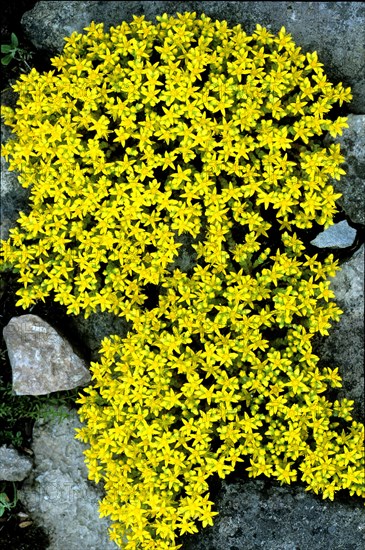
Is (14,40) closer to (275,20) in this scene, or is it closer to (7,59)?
(7,59)

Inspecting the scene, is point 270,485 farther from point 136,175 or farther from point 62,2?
point 62,2

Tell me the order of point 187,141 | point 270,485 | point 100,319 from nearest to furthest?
point 187,141
point 270,485
point 100,319

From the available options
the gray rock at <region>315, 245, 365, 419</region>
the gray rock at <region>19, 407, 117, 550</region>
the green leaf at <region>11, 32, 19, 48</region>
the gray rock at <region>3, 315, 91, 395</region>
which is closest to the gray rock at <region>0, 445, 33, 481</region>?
the gray rock at <region>19, 407, 117, 550</region>

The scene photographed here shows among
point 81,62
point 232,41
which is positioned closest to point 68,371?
point 81,62

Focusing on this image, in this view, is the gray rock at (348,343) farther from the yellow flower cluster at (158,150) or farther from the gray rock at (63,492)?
the gray rock at (63,492)

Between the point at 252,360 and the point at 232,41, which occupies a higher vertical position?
the point at 232,41

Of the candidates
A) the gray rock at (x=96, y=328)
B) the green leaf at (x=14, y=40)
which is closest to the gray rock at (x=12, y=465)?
the gray rock at (x=96, y=328)

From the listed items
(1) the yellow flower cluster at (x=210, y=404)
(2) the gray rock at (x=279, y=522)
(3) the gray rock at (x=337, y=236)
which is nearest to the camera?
(1) the yellow flower cluster at (x=210, y=404)
